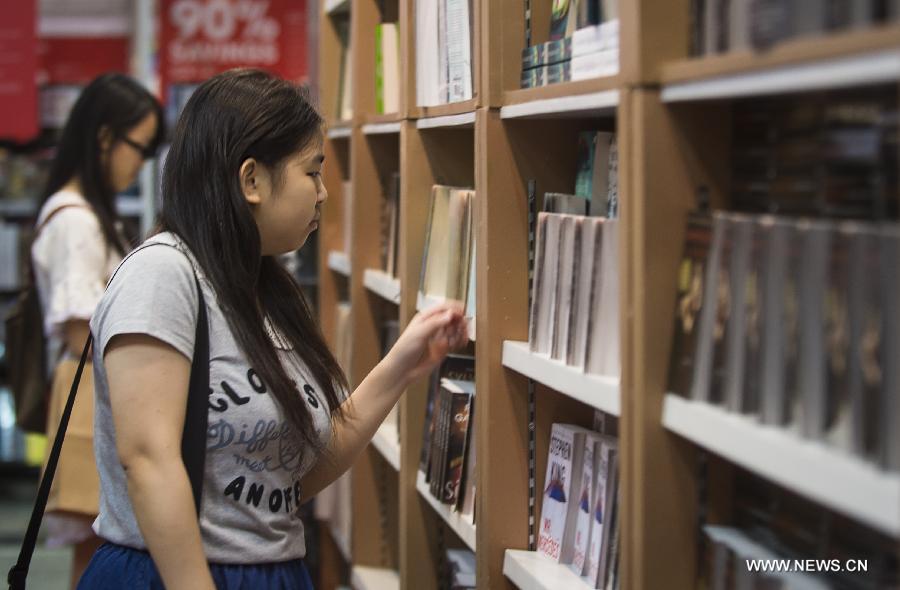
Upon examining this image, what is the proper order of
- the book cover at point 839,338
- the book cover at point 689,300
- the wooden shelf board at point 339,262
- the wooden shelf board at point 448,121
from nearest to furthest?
the book cover at point 839,338, the book cover at point 689,300, the wooden shelf board at point 448,121, the wooden shelf board at point 339,262

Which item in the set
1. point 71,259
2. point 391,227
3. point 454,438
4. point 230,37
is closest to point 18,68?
point 230,37

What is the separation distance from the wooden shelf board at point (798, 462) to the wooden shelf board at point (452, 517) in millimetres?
835

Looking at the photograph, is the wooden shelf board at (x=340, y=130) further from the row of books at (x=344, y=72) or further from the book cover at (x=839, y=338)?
the book cover at (x=839, y=338)

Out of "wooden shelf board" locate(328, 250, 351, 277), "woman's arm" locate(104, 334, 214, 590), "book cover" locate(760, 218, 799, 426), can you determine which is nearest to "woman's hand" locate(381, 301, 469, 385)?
"woman's arm" locate(104, 334, 214, 590)

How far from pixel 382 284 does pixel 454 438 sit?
67cm

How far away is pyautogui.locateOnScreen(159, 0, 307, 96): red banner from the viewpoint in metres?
5.73

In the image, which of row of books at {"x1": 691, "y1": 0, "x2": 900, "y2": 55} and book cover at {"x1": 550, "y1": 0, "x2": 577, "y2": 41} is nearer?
row of books at {"x1": 691, "y1": 0, "x2": 900, "y2": 55}

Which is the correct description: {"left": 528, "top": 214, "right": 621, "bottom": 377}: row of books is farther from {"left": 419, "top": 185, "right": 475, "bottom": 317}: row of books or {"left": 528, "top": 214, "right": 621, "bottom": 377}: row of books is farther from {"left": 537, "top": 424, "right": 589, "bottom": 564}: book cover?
{"left": 419, "top": 185, "right": 475, "bottom": 317}: row of books

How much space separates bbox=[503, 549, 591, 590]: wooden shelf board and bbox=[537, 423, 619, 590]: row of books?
14 millimetres

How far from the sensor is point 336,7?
12.0 ft

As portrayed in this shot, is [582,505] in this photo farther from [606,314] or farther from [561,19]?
[561,19]

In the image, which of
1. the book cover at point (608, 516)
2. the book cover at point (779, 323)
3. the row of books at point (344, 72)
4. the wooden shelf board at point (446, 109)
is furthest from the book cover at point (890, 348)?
the row of books at point (344, 72)

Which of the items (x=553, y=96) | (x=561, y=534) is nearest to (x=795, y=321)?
(x=553, y=96)

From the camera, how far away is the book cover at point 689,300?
1.36m
